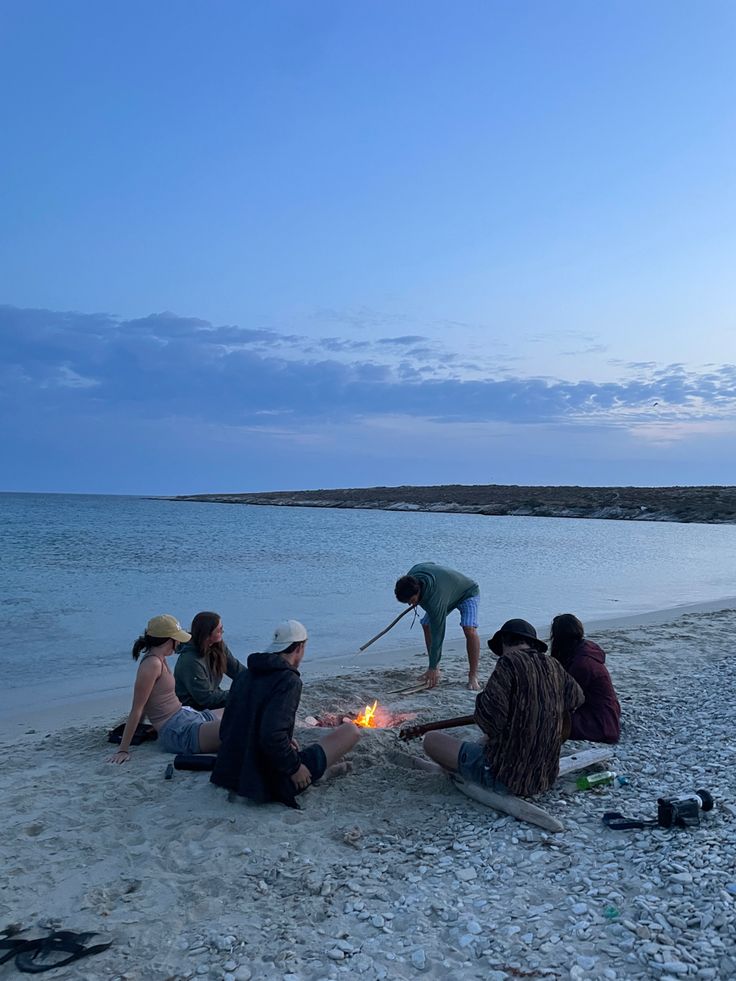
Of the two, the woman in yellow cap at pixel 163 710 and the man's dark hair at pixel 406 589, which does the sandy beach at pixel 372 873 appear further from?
the man's dark hair at pixel 406 589

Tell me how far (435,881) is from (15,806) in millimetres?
3064

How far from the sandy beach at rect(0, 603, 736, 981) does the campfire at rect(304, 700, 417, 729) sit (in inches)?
24.4

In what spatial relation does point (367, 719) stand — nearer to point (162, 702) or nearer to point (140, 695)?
point (162, 702)

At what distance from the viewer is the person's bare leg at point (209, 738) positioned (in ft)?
19.6

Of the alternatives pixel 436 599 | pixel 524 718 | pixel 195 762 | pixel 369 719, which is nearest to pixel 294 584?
pixel 436 599

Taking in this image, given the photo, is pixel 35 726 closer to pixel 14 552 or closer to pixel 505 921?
pixel 505 921

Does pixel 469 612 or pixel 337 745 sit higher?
pixel 469 612

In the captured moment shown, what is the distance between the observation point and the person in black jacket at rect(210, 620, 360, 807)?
4836mm

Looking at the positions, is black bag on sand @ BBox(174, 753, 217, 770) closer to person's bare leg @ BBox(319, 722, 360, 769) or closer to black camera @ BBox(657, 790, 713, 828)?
person's bare leg @ BBox(319, 722, 360, 769)

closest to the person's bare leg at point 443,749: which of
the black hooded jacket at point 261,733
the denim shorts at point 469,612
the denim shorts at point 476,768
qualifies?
the denim shorts at point 476,768

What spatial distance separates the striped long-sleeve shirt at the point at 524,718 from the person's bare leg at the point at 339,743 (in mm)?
1103

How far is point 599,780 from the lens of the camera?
5.28 m

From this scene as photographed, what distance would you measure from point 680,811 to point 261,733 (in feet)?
8.64

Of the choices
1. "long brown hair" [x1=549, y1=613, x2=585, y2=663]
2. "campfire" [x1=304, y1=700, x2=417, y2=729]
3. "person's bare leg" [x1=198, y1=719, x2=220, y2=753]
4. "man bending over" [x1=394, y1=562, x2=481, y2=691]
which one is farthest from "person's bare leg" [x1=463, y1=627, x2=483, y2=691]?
"person's bare leg" [x1=198, y1=719, x2=220, y2=753]
